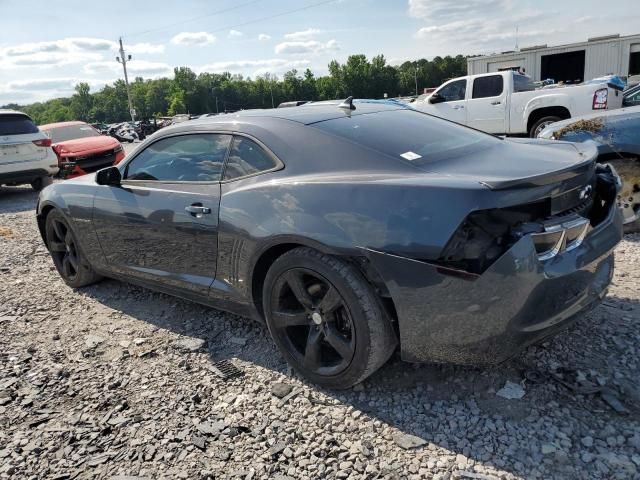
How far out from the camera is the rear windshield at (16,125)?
395 inches

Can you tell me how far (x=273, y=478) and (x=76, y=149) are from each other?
36.0ft

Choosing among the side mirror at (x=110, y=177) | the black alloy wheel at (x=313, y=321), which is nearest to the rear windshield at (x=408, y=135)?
the black alloy wheel at (x=313, y=321)

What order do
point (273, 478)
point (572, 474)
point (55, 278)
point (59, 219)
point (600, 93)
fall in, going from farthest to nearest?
point (600, 93) < point (55, 278) < point (59, 219) < point (273, 478) < point (572, 474)

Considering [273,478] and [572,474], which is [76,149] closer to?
[273,478]

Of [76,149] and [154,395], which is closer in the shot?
[154,395]

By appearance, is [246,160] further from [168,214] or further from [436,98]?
[436,98]

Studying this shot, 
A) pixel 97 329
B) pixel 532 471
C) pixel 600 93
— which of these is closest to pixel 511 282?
pixel 532 471

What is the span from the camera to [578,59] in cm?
3834

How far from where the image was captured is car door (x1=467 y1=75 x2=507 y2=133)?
1087 cm

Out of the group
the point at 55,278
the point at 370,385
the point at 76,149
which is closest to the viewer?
the point at 370,385

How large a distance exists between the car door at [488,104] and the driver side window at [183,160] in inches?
345

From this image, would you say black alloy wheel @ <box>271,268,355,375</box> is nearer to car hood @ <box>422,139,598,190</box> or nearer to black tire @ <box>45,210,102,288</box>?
car hood @ <box>422,139,598,190</box>

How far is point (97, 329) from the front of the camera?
3.89 m

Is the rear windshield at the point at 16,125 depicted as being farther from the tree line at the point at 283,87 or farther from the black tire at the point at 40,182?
the tree line at the point at 283,87
